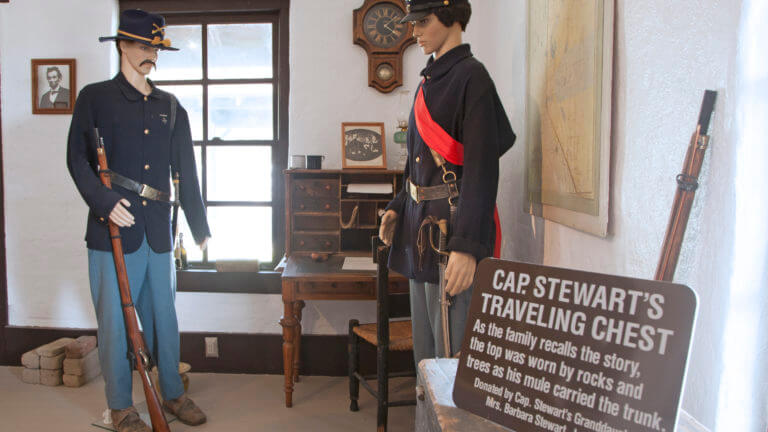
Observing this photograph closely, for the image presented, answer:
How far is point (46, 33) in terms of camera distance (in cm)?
313

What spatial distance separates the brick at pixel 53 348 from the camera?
3.00m

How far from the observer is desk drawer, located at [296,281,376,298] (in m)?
2.54

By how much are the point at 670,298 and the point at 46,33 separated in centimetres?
359

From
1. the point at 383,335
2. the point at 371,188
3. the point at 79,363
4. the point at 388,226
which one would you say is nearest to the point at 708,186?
the point at 388,226

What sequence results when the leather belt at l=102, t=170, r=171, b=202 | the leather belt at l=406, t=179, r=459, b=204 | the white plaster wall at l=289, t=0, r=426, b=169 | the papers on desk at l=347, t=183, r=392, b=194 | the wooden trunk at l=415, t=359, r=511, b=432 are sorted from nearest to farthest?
1. the wooden trunk at l=415, t=359, r=511, b=432
2. the leather belt at l=406, t=179, r=459, b=204
3. the leather belt at l=102, t=170, r=171, b=202
4. the papers on desk at l=347, t=183, r=392, b=194
5. the white plaster wall at l=289, t=0, r=426, b=169

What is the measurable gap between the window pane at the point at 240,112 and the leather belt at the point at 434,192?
1.83 m

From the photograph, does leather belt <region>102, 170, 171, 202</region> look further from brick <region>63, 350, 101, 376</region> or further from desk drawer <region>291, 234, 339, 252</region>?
brick <region>63, 350, 101, 376</region>

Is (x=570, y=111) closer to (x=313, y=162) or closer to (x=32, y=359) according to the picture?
(x=313, y=162)

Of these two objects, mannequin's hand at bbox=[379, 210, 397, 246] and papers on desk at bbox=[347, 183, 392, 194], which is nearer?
mannequin's hand at bbox=[379, 210, 397, 246]

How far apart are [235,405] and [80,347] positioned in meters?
1.00

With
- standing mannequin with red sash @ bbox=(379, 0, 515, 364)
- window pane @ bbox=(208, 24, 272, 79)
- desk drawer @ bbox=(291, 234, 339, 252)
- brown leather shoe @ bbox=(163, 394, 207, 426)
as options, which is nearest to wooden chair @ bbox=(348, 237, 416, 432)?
standing mannequin with red sash @ bbox=(379, 0, 515, 364)

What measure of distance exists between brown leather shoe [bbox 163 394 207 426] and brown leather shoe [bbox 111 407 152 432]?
186 millimetres

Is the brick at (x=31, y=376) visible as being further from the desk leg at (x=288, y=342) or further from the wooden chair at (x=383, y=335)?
the wooden chair at (x=383, y=335)

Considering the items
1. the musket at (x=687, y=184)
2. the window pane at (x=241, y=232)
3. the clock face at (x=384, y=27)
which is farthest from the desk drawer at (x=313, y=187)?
the musket at (x=687, y=184)
